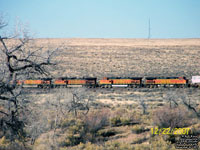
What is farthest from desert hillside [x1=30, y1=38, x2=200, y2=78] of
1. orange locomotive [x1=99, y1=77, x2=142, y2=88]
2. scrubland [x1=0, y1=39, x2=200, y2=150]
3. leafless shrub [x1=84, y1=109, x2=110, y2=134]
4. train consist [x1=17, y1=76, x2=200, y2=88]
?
leafless shrub [x1=84, y1=109, x2=110, y2=134]

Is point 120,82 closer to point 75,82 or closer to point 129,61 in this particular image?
point 75,82

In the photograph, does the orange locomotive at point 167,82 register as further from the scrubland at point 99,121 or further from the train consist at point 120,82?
the scrubland at point 99,121

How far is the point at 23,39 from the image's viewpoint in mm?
9570

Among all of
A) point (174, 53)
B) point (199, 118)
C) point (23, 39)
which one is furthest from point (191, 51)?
point (23, 39)

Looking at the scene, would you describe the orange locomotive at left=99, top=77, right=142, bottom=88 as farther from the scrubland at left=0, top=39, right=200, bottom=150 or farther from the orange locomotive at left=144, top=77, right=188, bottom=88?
the scrubland at left=0, top=39, right=200, bottom=150

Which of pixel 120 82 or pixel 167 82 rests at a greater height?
pixel 167 82

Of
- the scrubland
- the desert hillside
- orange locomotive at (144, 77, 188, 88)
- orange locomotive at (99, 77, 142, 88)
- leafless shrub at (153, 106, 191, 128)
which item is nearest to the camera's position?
the scrubland

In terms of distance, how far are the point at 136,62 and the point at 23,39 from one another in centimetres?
6492

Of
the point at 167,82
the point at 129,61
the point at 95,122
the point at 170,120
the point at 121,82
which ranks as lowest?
the point at 121,82

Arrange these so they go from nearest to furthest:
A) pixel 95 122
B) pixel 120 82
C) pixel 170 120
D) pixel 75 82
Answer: pixel 170 120
pixel 95 122
pixel 75 82
pixel 120 82

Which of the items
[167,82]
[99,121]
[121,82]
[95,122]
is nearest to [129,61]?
[121,82]

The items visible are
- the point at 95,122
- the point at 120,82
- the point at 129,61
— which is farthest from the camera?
the point at 129,61

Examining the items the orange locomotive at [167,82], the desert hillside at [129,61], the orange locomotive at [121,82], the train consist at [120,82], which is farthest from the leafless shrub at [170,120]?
the desert hillside at [129,61]

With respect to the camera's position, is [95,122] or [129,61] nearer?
[95,122]
